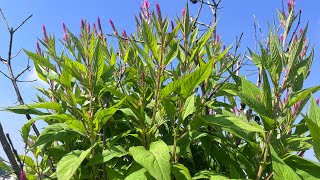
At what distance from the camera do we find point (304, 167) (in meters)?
1.81

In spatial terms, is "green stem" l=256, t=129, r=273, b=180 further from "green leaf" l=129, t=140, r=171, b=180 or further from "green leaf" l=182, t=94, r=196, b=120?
"green leaf" l=129, t=140, r=171, b=180

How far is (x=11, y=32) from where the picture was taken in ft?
7.37

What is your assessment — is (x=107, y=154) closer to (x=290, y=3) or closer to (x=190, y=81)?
(x=190, y=81)

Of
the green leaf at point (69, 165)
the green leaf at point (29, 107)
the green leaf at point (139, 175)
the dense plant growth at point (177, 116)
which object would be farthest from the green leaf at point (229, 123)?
the green leaf at point (29, 107)

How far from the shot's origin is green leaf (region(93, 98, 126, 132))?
1.89 m

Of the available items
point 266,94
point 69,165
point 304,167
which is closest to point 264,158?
point 304,167

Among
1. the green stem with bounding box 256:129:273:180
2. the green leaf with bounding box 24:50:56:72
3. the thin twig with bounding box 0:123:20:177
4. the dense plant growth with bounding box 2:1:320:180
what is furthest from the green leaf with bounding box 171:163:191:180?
the green leaf with bounding box 24:50:56:72

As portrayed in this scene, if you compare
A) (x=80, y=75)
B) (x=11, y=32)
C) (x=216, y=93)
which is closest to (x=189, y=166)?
(x=216, y=93)

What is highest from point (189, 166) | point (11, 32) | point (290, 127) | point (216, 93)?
point (11, 32)

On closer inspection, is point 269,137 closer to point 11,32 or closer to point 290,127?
point 290,127

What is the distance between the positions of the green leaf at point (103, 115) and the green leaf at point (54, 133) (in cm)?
11

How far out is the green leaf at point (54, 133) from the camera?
1.96 meters

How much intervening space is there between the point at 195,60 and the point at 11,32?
1.12m

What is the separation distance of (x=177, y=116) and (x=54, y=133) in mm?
663
